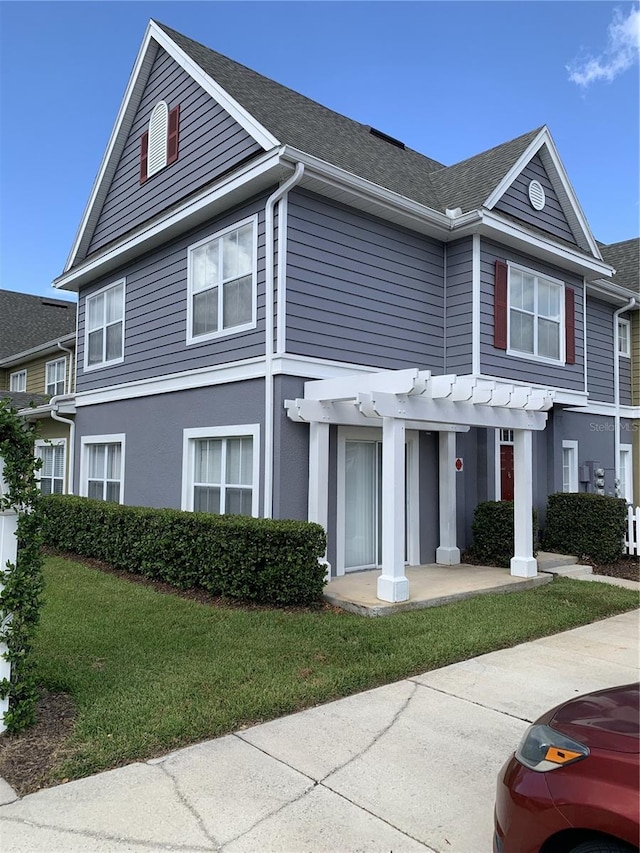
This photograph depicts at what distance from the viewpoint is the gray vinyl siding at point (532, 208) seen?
1076 centimetres

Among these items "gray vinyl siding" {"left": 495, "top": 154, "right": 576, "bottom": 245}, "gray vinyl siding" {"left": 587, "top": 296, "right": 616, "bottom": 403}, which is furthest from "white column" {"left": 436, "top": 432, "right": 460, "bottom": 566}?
"gray vinyl siding" {"left": 587, "top": 296, "right": 616, "bottom": 403}

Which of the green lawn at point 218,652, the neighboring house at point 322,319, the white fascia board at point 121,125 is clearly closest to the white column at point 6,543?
the green lawn at point 218,652

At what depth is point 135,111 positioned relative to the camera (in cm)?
1188

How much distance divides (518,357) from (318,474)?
186 inches

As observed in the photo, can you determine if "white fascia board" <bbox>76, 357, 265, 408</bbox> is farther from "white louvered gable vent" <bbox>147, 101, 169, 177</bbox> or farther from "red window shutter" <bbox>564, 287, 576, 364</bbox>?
"red window shutter" <bbox>564, 287, 576, 364</bbox>

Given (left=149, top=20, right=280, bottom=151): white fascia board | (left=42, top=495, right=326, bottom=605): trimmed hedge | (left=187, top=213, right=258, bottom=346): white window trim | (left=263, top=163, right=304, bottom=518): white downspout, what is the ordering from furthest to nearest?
(left=187, top=213, right=258, bottom=346): white window trim < (left=149, top=20, right=280, bottom=151): white fascia board < (left=263, top=163, right=304, bottom=518): white downspout < (left=42, top=495, right=326, bottom=605): trimmed hedge

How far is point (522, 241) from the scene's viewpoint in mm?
10422

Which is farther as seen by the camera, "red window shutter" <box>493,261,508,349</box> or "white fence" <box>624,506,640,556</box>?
"white fence" <box>624,506,640,556</box>

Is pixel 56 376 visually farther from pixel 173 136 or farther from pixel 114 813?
pixel 114 813

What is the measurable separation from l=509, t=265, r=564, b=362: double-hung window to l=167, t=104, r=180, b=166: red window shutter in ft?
20.2

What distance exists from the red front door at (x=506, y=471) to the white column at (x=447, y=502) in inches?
63.0

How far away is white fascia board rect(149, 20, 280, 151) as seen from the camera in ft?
27.2

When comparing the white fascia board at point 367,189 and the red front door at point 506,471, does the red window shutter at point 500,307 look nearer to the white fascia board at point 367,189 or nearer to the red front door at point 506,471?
the white fascia board at point 367,189

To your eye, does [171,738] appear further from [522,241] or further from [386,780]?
[522,241]
